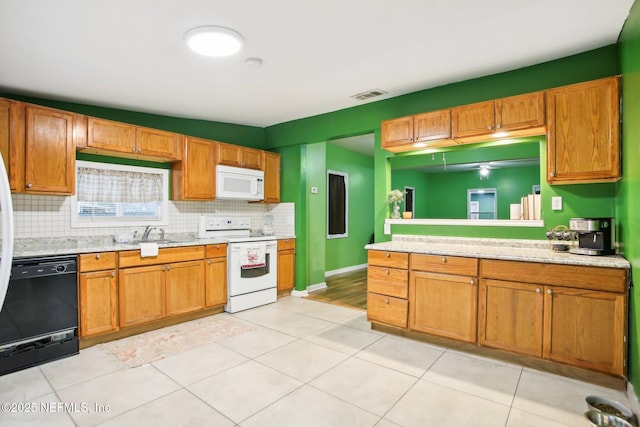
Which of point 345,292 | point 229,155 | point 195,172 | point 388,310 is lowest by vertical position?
point 345,292

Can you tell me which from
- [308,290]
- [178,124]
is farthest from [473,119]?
[178,124]

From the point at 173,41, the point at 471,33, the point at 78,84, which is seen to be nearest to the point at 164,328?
the point at 78,84

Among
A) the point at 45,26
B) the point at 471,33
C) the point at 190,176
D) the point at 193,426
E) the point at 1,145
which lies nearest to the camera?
the point at 193,426

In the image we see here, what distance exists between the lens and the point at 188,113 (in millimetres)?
4254

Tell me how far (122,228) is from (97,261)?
0.83 meters

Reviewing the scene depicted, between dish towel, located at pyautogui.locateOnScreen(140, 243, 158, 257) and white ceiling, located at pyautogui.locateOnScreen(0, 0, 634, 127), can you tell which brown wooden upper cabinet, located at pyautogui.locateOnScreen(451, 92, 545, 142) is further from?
dish towel, located at pyautogui.locateOnScreen(140, 243, 158, 257)

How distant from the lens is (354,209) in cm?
708

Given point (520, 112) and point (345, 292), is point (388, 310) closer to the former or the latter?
point (345, 292)

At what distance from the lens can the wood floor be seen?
4660 millimetres

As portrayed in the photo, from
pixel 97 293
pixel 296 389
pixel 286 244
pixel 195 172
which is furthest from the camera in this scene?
pixel 286 244

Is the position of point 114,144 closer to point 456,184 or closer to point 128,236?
point 128,236

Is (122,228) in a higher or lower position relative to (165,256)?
higher

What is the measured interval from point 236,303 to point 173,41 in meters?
2.93

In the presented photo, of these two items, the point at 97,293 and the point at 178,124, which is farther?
the point at 178,124
